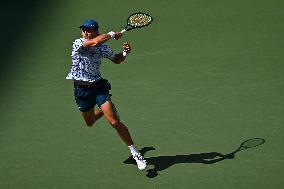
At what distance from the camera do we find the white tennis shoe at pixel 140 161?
679 centimetres

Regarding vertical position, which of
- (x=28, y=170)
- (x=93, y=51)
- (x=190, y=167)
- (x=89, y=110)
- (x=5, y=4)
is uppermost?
(x=5, y=4)

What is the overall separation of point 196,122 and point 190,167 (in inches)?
47.3

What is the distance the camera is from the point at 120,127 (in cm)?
670

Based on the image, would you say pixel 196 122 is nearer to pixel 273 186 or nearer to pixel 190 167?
pixel 190 167

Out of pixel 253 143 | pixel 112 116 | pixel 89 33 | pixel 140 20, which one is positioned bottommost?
pixel 253 143

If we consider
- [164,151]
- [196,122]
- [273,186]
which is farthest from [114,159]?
[273,186]

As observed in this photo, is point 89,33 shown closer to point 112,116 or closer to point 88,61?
point 88,61

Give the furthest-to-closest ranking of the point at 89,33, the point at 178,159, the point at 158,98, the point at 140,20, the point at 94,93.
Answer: the point at 158,98
the point at 140,20
the point at 178,159
the point at 94,93
the point at 89,33

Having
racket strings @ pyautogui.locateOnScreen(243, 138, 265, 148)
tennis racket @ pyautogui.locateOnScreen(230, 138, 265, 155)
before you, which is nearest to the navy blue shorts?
tennis racket @ pyautogui.locateOnScreen(230, 138, 265, 155)

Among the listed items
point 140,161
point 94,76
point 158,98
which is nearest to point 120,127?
point 140,161

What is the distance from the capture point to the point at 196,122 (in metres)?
7.91

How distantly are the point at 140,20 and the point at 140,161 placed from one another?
6.01ft

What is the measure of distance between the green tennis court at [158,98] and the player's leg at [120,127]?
0.47ft

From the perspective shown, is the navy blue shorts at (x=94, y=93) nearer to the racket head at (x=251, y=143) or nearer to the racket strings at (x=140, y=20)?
the racket strings at (x=140, y=20)
